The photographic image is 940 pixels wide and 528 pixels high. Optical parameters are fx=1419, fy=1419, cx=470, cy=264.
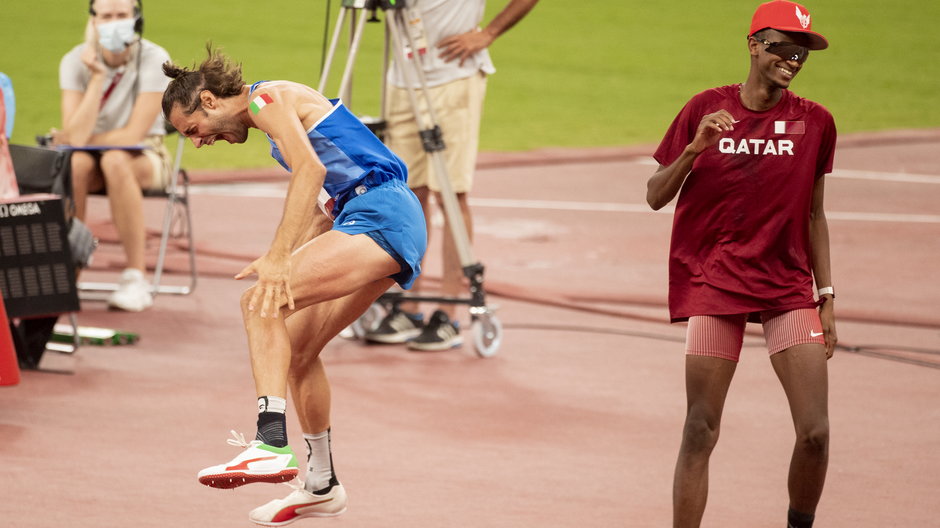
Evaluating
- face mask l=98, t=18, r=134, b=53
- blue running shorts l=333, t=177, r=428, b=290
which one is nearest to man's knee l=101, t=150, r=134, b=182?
face mask l=98, t=18, r=134, b=53

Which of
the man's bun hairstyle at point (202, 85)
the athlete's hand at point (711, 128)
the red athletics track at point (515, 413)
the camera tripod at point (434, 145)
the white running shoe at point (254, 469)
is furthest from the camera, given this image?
the camera tripod at point (434, 145)

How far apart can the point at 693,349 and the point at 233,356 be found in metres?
4.16

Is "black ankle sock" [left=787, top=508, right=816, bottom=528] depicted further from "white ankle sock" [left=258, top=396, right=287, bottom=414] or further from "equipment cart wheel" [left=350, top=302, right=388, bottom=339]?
"equipment cart wheel" [left=350, top=302, right=388, bottom=339]

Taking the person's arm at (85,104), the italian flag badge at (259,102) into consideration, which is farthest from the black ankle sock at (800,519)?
the person's arm at (85,104)

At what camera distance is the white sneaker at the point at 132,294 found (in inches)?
375

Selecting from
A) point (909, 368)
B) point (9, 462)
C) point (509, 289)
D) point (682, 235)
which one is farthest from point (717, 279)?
point (509, 289)

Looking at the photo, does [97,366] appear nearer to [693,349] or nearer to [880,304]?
[693,349]

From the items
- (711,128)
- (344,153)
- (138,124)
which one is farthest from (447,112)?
(711,128)

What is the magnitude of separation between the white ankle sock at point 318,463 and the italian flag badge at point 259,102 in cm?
139

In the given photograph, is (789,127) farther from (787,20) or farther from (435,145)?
(435,145)

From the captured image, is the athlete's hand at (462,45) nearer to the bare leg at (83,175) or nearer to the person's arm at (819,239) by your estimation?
the bare leg at (83,175)

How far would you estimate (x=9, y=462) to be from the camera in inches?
253

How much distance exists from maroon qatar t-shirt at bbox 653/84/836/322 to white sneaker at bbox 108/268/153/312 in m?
5.33

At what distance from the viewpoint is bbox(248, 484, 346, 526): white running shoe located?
5.61 metres
